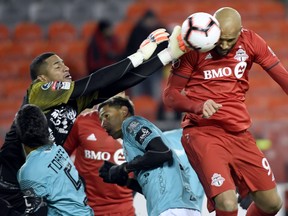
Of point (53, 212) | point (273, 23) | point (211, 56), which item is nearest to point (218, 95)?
point (211, 56)

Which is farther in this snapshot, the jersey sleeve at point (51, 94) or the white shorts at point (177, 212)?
the jersey sleeve at point (51, 94)

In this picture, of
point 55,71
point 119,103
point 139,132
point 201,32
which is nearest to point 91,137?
point 119,103

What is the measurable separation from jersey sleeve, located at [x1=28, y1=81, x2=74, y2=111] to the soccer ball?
0.88 m

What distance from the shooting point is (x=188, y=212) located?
19.6ft

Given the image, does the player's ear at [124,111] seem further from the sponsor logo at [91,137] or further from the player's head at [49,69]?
the sponsor logo at [91,137]

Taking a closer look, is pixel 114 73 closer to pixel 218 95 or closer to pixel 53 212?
pixel 218 95

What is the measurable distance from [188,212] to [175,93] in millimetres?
817

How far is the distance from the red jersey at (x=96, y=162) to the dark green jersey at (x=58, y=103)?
97cm

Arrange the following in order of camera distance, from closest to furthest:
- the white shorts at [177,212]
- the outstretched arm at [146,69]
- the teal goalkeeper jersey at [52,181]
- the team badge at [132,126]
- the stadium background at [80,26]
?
the teal goalkeeper jersey at [52,181], the white shorts at [177,212], the team badge at [132,126], the outstretched arm at [146,69], the stadium background at [80,26]

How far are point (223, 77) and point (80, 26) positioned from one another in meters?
7.98

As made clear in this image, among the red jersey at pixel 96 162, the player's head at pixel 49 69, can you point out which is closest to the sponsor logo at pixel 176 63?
the player's head at pixel 49 69

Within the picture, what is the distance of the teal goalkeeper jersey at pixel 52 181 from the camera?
5.67m

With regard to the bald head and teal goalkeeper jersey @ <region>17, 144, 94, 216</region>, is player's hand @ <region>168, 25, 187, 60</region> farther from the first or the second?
teal goalkeeper jersey @ <region>17, 144, 94, 216</region>

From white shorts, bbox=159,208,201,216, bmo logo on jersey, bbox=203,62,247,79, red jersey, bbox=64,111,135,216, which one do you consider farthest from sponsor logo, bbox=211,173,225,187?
red jersey, bbox=64,111,135,216
